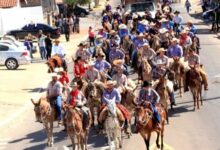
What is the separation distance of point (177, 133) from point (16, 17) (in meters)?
38.2

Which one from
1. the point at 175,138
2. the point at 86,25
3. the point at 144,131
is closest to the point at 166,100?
the point at 175,138

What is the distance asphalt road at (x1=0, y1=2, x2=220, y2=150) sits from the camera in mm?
17797

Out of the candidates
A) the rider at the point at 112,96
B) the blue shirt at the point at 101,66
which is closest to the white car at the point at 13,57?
the blue shirt at the point at 101,66

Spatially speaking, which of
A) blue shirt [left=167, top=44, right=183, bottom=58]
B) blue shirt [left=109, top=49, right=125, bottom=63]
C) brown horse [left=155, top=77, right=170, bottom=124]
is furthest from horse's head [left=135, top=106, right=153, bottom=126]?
blue shirt [left=109, top=49, right=125, bottom=63]

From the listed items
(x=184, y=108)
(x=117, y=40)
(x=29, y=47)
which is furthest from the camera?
(x=29, y=47)

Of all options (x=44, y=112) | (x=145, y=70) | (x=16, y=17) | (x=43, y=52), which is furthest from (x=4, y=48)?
(x=16, y=17)

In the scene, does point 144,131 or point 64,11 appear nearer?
point 144,131

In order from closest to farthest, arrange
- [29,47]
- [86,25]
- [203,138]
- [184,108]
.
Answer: [203,138]
[184,108]
[29,47]
[86,25]

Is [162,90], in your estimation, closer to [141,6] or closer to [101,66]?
[101,66]

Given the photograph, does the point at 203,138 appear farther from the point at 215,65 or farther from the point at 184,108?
the point at 215,65

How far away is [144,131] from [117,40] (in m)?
12.8

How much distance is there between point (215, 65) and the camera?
3194 cm

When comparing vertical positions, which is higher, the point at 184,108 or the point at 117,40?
the point at 117,40

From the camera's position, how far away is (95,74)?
A: 2067 cm
